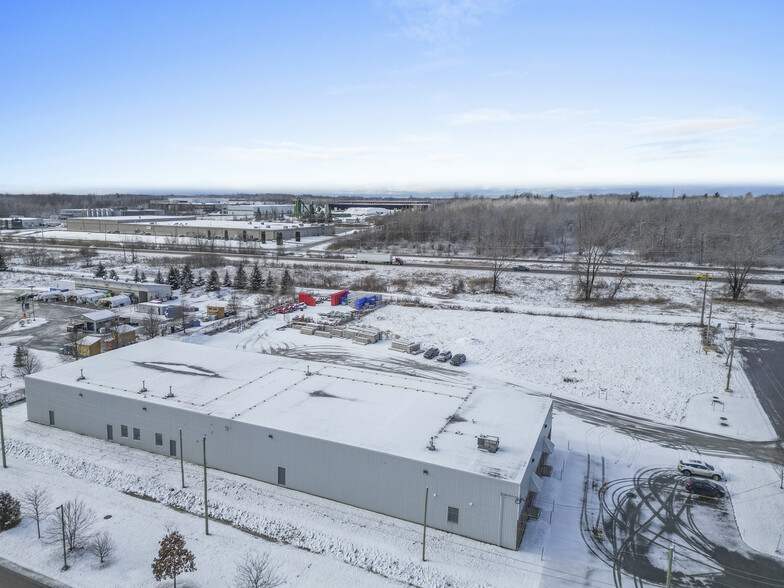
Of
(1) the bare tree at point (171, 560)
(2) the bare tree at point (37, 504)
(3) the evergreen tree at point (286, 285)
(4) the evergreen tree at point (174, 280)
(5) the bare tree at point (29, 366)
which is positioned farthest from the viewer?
(4) the evergreen tree at point (174, 280)

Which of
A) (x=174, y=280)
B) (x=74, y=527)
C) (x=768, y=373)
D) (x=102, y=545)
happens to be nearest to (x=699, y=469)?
(x=768, y=373)

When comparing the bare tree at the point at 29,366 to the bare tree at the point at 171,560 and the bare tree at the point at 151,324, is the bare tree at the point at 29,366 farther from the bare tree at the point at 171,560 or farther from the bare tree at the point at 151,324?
the bare tree at the point at 171,560

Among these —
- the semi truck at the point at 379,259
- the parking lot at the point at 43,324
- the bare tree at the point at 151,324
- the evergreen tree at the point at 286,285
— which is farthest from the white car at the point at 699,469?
the semi truck at the point at 379,259

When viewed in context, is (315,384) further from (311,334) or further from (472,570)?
(311,334)

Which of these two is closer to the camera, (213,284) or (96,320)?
(96,320)

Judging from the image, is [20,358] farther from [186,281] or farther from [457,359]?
[457,359]
